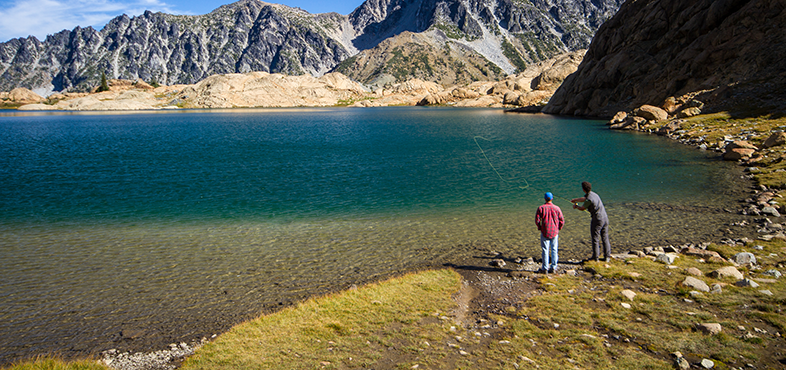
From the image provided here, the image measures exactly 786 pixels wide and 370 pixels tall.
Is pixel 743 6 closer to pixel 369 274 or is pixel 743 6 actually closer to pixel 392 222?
pixel 392 222

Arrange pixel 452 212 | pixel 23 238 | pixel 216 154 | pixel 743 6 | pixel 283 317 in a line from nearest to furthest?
pixel 283 317 < pixel 23 238 < pixel 452 212 < pixel 216 154 < pixel 743 6

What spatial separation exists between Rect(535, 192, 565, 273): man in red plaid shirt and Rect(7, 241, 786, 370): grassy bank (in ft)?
4.79

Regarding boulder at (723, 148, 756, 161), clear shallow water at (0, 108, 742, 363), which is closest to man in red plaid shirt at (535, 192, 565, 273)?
clear shallow water at (0, 108, 742, 363)

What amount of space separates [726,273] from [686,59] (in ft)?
298

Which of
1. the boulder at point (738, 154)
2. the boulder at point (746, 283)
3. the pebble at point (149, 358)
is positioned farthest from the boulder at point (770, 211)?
the pebble at point (149, 358)

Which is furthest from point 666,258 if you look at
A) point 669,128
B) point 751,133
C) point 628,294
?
point 669,128

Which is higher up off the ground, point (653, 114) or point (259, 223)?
point (653, 114)

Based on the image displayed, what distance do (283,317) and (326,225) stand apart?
37.3 feet

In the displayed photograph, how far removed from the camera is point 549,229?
50.8ft

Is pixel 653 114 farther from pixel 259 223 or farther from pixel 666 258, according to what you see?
pixel 259 223

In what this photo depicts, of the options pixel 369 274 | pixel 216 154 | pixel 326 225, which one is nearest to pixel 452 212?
pixel 326 225

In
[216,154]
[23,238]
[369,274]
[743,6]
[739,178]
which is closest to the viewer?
[369,274]

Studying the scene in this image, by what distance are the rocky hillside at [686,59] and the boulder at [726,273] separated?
58.6 metres

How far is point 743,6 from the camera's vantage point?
7450 centimetres
